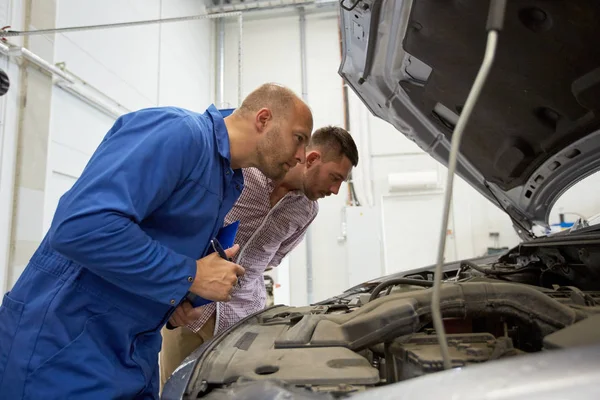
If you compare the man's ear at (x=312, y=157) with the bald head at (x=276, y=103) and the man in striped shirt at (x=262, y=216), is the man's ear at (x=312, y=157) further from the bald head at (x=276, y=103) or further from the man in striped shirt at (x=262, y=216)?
the bald head at (x=276, y=103)

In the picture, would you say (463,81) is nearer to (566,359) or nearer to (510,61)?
(510,61)

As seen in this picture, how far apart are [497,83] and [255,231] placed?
121 centimetres

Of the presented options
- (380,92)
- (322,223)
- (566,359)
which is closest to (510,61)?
(380,92)

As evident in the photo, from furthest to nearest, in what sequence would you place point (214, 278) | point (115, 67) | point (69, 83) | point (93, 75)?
point (115, 67)
point (93, 75)
point (69, 83)
point (214, 278)

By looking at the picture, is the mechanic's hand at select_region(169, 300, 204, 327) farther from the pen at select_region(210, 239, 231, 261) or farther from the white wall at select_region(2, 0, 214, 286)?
the white wall at select_region(2, 0, 214, 286)

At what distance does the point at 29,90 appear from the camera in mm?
2564

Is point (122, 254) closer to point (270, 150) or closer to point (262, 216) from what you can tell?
point (270, 150)

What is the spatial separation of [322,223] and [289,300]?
1.12 m

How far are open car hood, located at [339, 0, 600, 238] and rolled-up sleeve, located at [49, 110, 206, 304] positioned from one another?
2.61ft

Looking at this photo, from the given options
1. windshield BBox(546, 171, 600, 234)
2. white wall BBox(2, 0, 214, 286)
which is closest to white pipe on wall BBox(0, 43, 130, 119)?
white wall BBox(2, 0, 214, 286)

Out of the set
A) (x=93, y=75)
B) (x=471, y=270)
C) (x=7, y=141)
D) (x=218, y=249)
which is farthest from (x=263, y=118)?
(x=93, y=75)

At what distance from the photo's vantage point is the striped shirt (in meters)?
1.85

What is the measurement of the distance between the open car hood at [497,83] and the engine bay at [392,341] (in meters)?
0.73

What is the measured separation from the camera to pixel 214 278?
3.37ft
